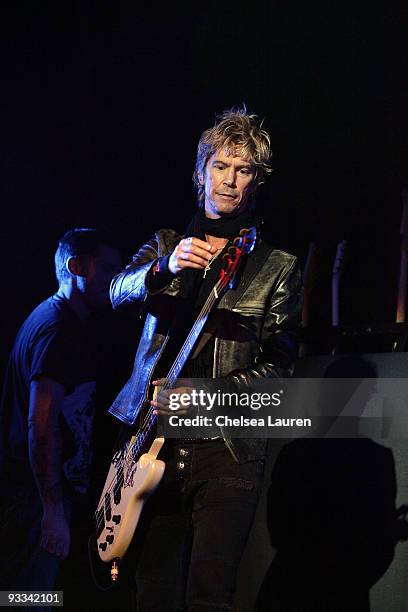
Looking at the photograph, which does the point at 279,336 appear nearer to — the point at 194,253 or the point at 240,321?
the point at 240,321

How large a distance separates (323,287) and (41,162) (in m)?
2.16

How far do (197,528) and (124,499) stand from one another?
15.0 inches

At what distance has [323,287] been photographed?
5059 millimetres

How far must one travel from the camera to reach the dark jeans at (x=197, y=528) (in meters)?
2.52

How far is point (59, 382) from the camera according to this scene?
12.6 feet

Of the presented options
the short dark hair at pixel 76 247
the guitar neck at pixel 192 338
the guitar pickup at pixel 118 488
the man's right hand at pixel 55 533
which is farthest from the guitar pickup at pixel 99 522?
the short dark hair at pixel 76 247

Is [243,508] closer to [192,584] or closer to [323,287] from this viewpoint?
[192,584]

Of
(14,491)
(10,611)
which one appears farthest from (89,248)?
(10,611)

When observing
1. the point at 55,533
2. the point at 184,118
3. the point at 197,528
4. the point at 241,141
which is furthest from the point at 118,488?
the point at 184,118

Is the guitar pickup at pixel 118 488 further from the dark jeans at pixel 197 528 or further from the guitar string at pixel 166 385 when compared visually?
the dark jeans at pixel 197 528

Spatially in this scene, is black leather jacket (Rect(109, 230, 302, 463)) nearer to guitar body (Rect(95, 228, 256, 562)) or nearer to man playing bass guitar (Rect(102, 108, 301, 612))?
man playing bass guitar (Rect(102, 108, 301, 612))

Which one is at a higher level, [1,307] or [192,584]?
[1,307]

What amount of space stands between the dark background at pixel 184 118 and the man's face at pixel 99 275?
78 centimetres

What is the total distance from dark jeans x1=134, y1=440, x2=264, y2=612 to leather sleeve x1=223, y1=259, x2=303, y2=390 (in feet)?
0.89
